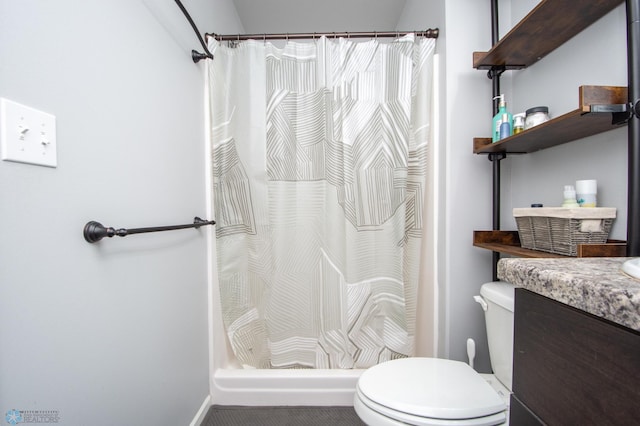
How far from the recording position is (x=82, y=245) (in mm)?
657

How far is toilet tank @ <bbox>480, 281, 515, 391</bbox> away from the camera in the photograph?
3.06ft

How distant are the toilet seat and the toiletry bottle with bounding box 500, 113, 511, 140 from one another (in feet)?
3.05

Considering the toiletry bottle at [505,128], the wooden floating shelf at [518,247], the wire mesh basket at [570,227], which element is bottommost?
the wooden floating shelf at [518,247]

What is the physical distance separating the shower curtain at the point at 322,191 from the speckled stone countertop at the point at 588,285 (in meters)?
0.89

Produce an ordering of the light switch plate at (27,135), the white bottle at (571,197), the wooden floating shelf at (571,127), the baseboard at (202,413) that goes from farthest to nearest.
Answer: the baseboard at (202,413) < the white bottle at (571,197) < the wooden floating shelf at (571,127) < the light switch plate at (27,135)

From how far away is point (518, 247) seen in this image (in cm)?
105

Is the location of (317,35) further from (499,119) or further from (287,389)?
(287,389)

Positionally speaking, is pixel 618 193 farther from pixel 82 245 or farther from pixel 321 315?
pixel 82 245

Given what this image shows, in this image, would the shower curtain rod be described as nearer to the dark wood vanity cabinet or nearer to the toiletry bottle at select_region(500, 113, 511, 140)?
the toiletry bottle at select_region(500, 113, 511, 140)

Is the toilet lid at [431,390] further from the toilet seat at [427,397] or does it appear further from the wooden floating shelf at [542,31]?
the wooden floating shelf at [542,31]

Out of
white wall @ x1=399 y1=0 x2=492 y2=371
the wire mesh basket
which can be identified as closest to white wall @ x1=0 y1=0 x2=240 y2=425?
white wall @ x1=399 y1=0 x2=492 y2=371

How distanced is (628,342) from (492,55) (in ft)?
3.96

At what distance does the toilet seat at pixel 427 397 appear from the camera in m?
0.78

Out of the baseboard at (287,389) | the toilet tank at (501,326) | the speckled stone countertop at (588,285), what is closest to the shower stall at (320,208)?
the baseboard at (287,389)
